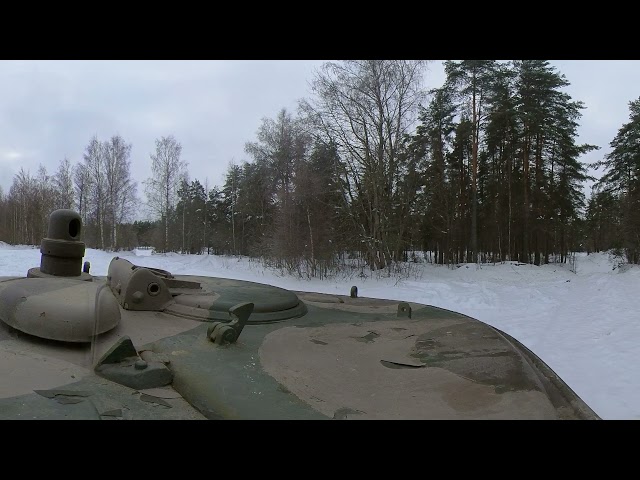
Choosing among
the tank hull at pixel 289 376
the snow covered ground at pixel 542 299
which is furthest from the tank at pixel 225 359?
the snow covered ground at pixel 542 299

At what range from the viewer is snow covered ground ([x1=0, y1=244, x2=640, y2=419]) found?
4934mm

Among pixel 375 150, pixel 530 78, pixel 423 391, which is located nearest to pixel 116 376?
pixel 423 391

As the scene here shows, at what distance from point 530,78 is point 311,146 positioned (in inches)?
501

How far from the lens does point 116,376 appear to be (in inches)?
82.1

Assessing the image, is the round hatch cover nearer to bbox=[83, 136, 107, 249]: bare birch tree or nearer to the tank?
the tank

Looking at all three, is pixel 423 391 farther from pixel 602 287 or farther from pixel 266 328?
Result: pixel 602 287

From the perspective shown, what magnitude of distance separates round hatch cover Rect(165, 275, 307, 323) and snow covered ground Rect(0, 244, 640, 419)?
136cm

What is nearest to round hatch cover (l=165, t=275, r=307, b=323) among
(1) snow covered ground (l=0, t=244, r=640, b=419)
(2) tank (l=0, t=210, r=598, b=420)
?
(2) tank (l=0, t=210, r=598, b=420)

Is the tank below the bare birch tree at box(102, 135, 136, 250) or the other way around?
below

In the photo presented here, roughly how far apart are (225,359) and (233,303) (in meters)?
0.91

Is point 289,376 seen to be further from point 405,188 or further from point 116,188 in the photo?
point 405,188

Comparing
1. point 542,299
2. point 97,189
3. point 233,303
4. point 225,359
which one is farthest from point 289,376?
point 542,299

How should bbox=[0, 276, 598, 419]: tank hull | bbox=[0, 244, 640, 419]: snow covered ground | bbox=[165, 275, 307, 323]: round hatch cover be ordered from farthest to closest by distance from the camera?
bbox=[0, 244, 640, 419]: snow covered ground
bbox=[165, 275, 307, 323]: round hatch cover
bbox=[0, 276, 598, 419]: tank hull

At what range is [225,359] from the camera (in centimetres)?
237
